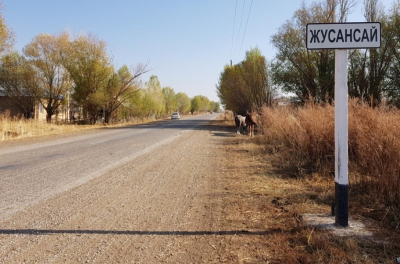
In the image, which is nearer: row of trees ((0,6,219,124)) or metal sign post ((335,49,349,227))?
metal sign post ((335,49,349,227))

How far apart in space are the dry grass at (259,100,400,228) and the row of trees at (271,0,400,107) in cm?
1406

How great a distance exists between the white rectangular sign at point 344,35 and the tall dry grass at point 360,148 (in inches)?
75.2

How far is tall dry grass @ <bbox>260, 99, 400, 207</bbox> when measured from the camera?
16.2 feet

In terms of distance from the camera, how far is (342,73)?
4023mm

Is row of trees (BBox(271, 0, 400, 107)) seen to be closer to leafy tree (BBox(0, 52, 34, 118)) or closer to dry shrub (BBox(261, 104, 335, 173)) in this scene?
dry shrub (BBox(261, 104, 335, 173))

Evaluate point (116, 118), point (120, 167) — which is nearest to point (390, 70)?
point (120, 167)

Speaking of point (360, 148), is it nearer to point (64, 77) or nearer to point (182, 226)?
point (182, 226)

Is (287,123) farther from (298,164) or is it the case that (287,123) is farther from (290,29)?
(290,29)

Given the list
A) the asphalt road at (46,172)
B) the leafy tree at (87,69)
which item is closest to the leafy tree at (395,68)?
the asphalt road at (46,172)

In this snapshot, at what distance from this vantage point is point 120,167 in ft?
28.2

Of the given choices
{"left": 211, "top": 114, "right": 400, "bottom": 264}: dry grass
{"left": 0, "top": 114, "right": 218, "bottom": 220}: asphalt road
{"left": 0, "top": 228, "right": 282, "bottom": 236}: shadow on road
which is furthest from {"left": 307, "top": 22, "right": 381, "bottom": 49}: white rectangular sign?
{"left": 0, "top": 114, "right": 218, "bottom": 220}: asphalt road

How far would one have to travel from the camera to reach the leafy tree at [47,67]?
3488 cm

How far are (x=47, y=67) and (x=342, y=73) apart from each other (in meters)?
37.2

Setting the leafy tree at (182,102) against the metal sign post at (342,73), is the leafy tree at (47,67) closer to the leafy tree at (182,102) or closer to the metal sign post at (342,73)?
the metal sign post at (342,73)
